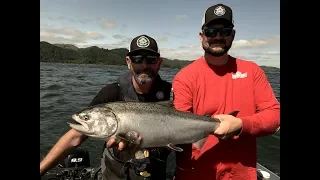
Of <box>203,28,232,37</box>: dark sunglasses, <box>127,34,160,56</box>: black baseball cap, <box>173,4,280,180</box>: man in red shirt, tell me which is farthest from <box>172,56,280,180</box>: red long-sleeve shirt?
<box>127,34,160,56</box>: black baseball cap

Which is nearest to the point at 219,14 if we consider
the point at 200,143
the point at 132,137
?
the point at 200,143

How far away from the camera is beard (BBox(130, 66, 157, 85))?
5168 mm

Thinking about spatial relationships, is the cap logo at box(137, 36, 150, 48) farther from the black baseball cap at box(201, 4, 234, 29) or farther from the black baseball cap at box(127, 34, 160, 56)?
the black baseball cap at box(201, 4, 234, 29)

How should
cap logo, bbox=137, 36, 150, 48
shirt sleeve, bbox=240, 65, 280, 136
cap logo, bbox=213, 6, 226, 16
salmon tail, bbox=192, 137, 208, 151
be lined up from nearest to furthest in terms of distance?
1. shirt sleeve, bbox=240, 65, 280, 136
2. salmon tail, bbox=192, 137, 208, 151
3. cap logo, bbox=213, 6, 226, 16
4. cap logo, bbox=137, 36, 150, 48

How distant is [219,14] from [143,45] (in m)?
1.46

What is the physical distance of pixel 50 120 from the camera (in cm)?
1966

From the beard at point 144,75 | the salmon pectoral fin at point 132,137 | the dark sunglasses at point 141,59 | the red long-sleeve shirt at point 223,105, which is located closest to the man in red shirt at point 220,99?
the red long-sleeve shirt at point 223,105

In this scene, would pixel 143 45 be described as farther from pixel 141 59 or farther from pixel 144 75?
pixel 144 75

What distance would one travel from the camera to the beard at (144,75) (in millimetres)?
5168

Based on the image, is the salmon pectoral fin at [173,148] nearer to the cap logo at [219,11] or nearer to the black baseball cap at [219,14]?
the black baseball cap at [219,14]
